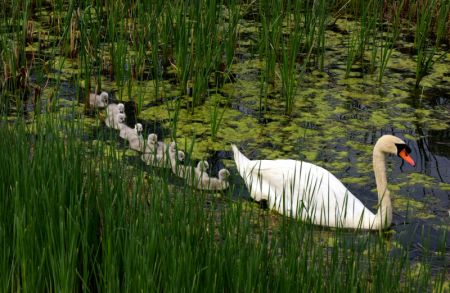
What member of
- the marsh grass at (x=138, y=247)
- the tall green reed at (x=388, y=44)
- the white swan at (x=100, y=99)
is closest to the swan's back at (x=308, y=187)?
the white swan at (x=100, y=99)

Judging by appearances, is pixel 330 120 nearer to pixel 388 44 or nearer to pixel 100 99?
pixel 388 44

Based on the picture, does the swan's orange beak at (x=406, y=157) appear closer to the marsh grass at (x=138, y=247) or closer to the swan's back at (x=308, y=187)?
the swan's back at (x=308, y=187)

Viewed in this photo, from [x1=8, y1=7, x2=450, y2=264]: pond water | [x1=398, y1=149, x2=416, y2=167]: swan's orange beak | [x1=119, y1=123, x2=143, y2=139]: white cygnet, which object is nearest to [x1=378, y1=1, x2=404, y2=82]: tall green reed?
[x1=8, y1=7, x2=450, y2=264]: pond water

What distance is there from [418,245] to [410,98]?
2451 millimetres

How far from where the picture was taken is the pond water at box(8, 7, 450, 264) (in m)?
7.00

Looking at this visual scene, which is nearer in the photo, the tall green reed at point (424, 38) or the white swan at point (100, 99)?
the white swan at point (100, 99)

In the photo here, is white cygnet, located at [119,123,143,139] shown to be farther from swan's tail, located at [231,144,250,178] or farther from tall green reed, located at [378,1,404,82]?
tall green reed, located at [378,1,404,82]

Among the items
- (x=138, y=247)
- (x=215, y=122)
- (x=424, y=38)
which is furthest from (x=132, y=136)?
(x=138, y=247)

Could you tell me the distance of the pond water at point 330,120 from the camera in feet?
23.0

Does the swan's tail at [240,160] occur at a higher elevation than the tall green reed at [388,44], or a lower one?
lower

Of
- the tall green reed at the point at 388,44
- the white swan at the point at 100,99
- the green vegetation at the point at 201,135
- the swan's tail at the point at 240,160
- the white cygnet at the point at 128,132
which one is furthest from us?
the tall green reed at the point at 388,44

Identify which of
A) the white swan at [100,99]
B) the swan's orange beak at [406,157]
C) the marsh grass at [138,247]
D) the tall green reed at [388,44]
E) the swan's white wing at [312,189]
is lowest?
the swan's white wing at [312,189]

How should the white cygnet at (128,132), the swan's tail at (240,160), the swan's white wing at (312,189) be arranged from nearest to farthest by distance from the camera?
1. the swan's white wing at (312,189)
2. the swan's tail at (240,160)
3. the white cygnet at (128,132)

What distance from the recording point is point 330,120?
310 inches
